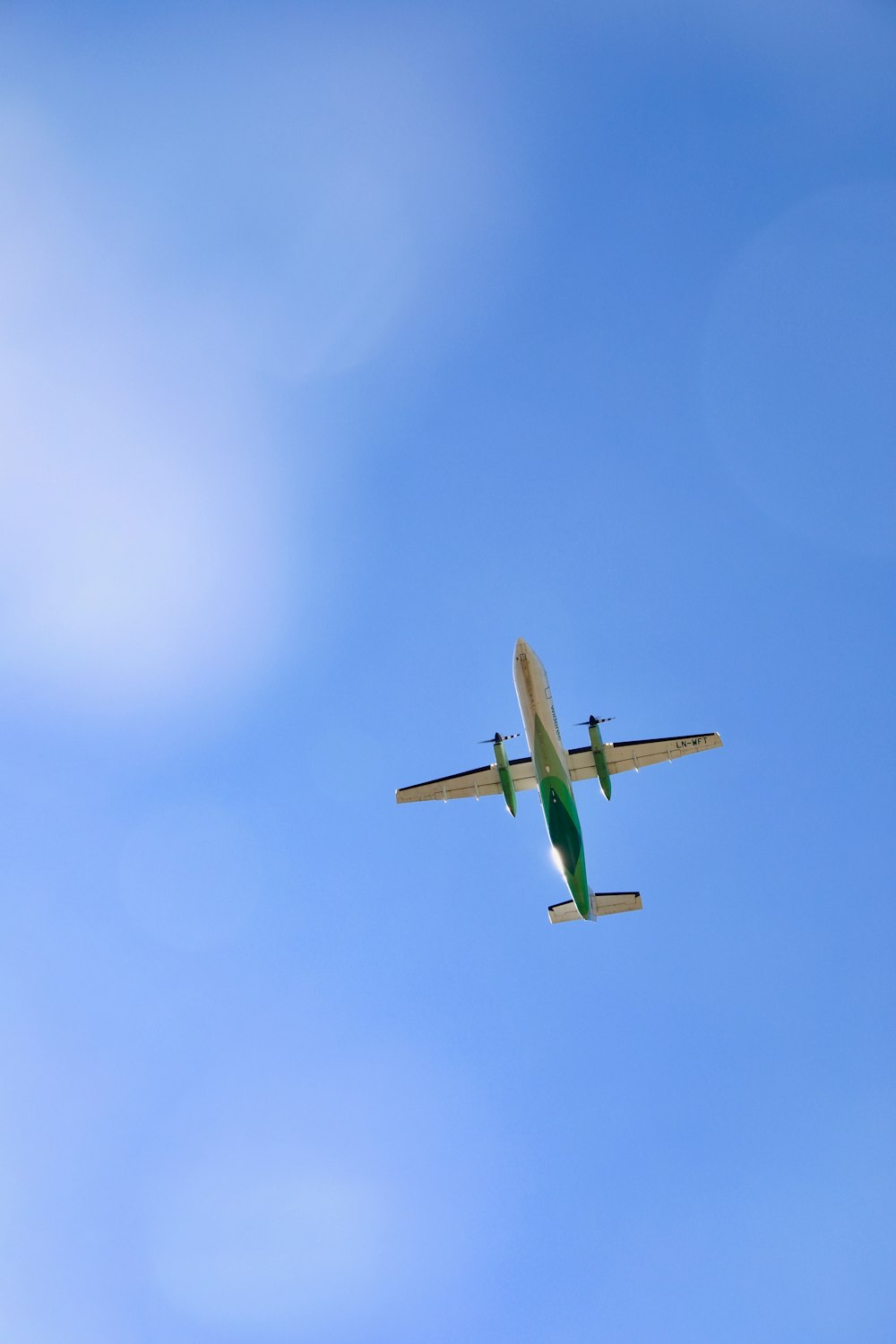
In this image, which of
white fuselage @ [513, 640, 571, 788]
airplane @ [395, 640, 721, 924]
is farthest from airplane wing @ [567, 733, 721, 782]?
white fuselage @ [513, 640, 571, 788]

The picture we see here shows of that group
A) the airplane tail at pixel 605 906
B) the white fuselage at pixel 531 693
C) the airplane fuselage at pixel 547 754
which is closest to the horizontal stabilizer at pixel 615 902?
the airplane tail at pixel 605 906

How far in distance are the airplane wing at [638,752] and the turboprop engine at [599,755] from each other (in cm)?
56

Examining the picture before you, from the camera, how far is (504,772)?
50.9 meters

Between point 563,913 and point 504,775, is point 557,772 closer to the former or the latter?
point 504,775

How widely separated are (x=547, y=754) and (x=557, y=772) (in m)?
1.27

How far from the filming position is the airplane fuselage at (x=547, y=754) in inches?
1871

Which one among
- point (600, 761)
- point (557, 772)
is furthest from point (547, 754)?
point (600, 761)

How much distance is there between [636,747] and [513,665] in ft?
30.9

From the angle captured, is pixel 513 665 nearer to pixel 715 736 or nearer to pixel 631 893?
pixel 715 736

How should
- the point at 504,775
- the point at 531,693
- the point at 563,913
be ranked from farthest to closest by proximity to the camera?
the point at 563,913
the point at 504,775
the point at 531,693

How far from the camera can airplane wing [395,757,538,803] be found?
176ft

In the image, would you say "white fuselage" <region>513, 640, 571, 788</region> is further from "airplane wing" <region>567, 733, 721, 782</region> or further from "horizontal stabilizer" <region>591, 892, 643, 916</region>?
"horizontal stabilizer" <region>591, 892, 643, 916</region>

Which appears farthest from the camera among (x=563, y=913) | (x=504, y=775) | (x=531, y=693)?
(x=563, y=913)

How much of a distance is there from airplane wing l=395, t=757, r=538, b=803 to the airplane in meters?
0.05
